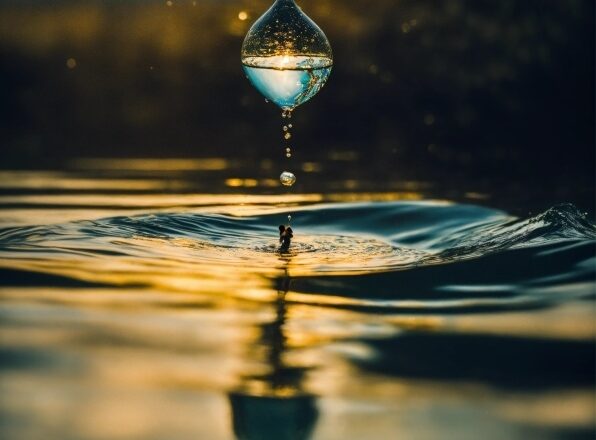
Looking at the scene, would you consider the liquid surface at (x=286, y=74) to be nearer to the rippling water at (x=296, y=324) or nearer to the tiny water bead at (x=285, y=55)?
the tiny water bead at (x=285, y=55)

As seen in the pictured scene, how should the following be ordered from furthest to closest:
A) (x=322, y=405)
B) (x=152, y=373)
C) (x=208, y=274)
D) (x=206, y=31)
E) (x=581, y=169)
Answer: (x=206, y=31) → (x=581, y=169) → (x=208, y=274) → (x=152, y=373) → (x=322, y=405)

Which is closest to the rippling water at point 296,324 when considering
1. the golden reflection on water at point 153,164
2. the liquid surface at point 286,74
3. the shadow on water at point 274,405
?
the shadow on water at point 274,405

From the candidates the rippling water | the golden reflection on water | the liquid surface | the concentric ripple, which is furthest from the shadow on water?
the golden reflection on water

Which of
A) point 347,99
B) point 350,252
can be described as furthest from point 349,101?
point 350,252

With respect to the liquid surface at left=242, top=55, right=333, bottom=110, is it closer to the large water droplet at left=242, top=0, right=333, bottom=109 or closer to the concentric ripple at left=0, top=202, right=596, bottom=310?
the large water droplet at left=242, top=0, right=333, bottom=109

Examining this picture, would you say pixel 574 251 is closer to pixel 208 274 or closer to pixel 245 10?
pixel 208 274

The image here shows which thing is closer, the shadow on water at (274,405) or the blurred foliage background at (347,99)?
the shadow on water at (274,405)

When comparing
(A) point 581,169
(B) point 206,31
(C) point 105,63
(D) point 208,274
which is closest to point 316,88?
(D) point 208,274
